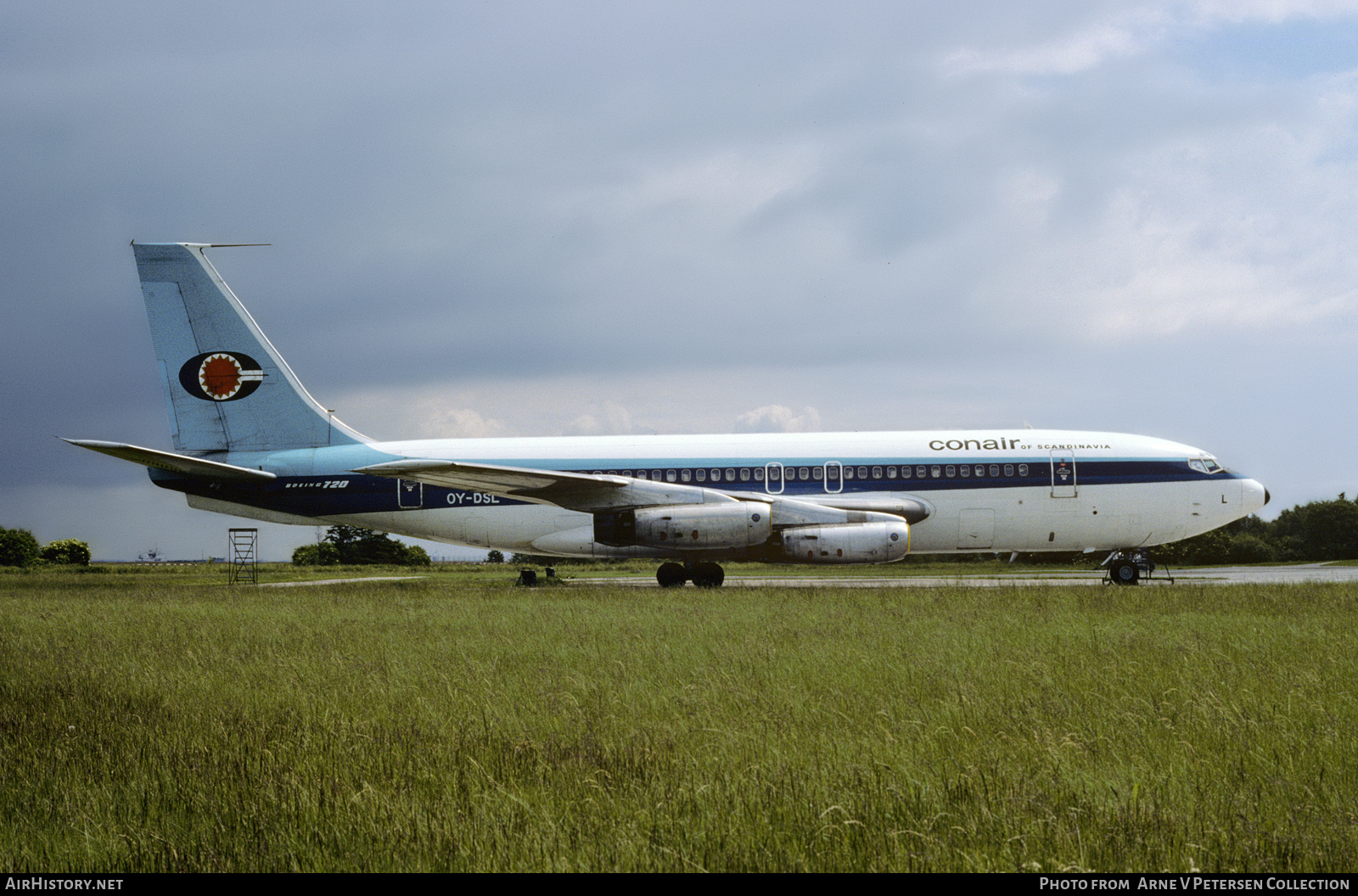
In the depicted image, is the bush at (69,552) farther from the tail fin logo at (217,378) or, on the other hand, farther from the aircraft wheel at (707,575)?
the aircraft wheel at (707,575)

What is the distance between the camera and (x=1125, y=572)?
21.6 meters

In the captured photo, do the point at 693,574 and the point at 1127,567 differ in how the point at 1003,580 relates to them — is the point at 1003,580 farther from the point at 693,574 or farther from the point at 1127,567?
the point at 693,574

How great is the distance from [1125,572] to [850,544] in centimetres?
733

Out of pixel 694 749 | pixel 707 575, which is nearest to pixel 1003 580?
pixel 707 575

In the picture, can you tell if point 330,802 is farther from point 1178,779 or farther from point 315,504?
point 315,504

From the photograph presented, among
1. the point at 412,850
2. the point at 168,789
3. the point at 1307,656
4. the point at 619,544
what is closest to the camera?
the point at 412,850

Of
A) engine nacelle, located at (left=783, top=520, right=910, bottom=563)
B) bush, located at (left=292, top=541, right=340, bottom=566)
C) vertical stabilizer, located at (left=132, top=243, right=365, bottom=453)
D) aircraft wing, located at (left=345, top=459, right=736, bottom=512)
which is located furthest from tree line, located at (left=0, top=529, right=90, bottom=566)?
engine nacelle, located at (left=783, top=520, right=910, bottom=563)

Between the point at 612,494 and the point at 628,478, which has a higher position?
the point at 628,478

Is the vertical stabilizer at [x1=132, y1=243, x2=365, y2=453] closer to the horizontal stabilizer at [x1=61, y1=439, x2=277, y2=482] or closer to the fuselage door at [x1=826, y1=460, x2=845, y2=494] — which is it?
the horizontal stabilizer at [x1=61, y1=439, x2=277, y2=482]

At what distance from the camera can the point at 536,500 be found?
21.7 metres

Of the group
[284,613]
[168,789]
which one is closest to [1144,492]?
[284,613]

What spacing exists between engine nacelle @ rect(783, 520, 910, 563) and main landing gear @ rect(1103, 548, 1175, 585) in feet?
18.2

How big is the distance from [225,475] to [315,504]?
217 cm

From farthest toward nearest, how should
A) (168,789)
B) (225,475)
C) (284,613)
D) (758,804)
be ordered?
(225,475) < (284,613) < (168,789) < (758,804)
